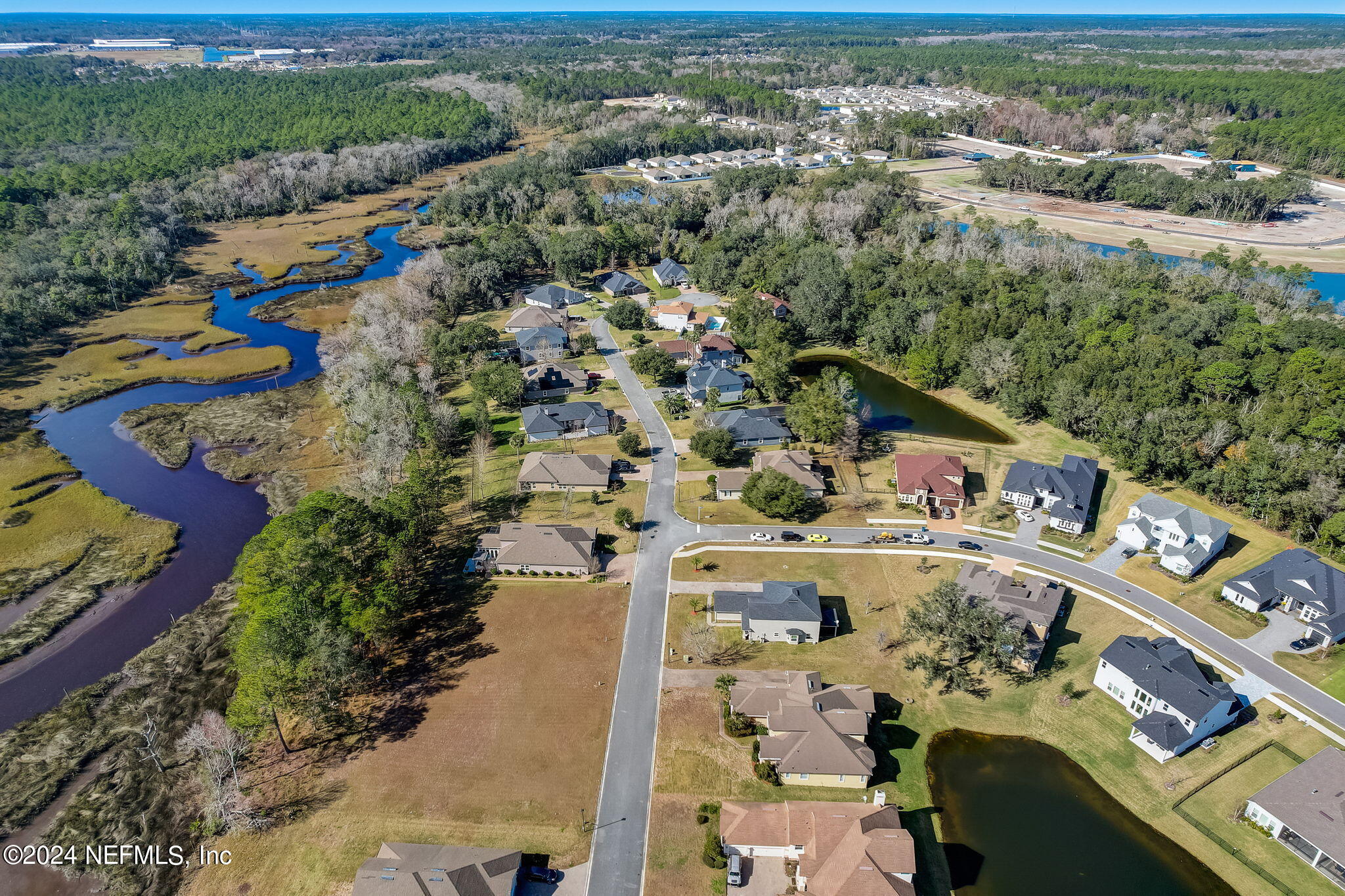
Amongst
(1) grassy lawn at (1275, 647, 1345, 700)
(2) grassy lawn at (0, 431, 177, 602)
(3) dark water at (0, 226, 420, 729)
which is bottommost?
(3) dark water at (0, 226, 420, 729)

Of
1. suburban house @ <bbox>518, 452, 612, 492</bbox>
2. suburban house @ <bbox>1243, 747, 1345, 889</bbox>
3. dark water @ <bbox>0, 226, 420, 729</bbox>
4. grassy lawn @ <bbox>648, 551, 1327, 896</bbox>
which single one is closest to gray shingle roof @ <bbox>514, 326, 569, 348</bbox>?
suburban house @ <bbox>518, 452, 612, 492</bbox>

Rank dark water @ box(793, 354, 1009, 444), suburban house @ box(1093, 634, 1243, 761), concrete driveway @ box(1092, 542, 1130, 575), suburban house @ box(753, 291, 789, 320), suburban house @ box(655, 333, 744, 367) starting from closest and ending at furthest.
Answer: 1. suburban house @ box(1093, 634, 1243, 761)
2. concrete driveway @ box(1092, 542, 1130, 575)
3. dark water @ box(793, 354, 1009, 444)
4. suburban house @ box(655, 333, 744, 367)
5. suburban house @ box(753, 291, 789, 320)

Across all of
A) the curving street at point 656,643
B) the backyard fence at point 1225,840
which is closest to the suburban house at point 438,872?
the curving street at point 656,643

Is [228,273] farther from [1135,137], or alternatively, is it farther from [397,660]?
[1135,137]

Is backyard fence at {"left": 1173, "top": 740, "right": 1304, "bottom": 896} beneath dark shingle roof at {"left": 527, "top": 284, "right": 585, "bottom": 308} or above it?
beneath

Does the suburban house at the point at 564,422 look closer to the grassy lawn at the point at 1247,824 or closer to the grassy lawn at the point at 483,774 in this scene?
the grassy lawn at the point at 483,774

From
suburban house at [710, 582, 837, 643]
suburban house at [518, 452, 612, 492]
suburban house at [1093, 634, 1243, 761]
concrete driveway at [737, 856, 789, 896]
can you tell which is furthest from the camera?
suburban house at [518, 452, 612, 492]

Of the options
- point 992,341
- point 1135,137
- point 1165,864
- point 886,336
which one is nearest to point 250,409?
point 886,336

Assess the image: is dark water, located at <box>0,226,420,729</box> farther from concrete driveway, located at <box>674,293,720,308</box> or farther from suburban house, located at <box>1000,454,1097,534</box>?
suburban house, located at <box>1000,454,1097,534</box>

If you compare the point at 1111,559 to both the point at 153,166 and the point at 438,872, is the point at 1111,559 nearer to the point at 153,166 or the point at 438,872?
the point at 438,872
